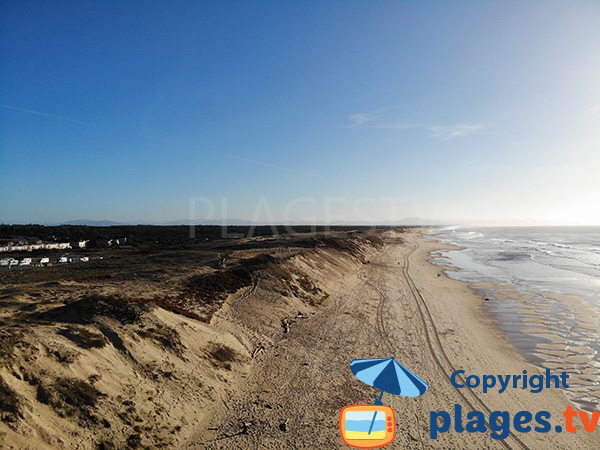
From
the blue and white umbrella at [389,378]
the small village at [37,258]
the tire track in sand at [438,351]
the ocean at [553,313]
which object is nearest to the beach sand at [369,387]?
the tire track in sand at [438,351]

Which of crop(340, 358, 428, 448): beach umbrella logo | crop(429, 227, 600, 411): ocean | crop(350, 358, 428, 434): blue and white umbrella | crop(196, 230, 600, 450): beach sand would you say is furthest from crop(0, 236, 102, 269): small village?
crop(429, 227, 600, 411): ocean

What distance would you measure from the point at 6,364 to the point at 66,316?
3.62 meters

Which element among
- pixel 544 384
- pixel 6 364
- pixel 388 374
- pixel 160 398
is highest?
pixel 6 364

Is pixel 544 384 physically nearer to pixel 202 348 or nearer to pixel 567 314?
pixel 567 314

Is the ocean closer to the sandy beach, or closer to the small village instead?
the sandy beach

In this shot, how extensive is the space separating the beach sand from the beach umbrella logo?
1.53ft

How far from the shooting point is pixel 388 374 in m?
9.28

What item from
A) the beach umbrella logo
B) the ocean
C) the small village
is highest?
the small village

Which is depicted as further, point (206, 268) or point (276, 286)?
point (206, 268)

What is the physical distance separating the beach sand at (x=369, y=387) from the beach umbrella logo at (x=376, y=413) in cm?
47

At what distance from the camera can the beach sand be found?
9.48 meters

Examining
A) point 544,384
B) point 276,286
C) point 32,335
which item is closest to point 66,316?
point 32,335

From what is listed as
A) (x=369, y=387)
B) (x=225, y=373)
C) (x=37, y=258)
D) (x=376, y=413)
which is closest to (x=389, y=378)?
(x=376, y=413)

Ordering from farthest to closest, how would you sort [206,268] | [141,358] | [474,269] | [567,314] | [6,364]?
1. [474,269]
2. [206,268]
3. [567,314]
4. [141,358]
5. [6,364]
